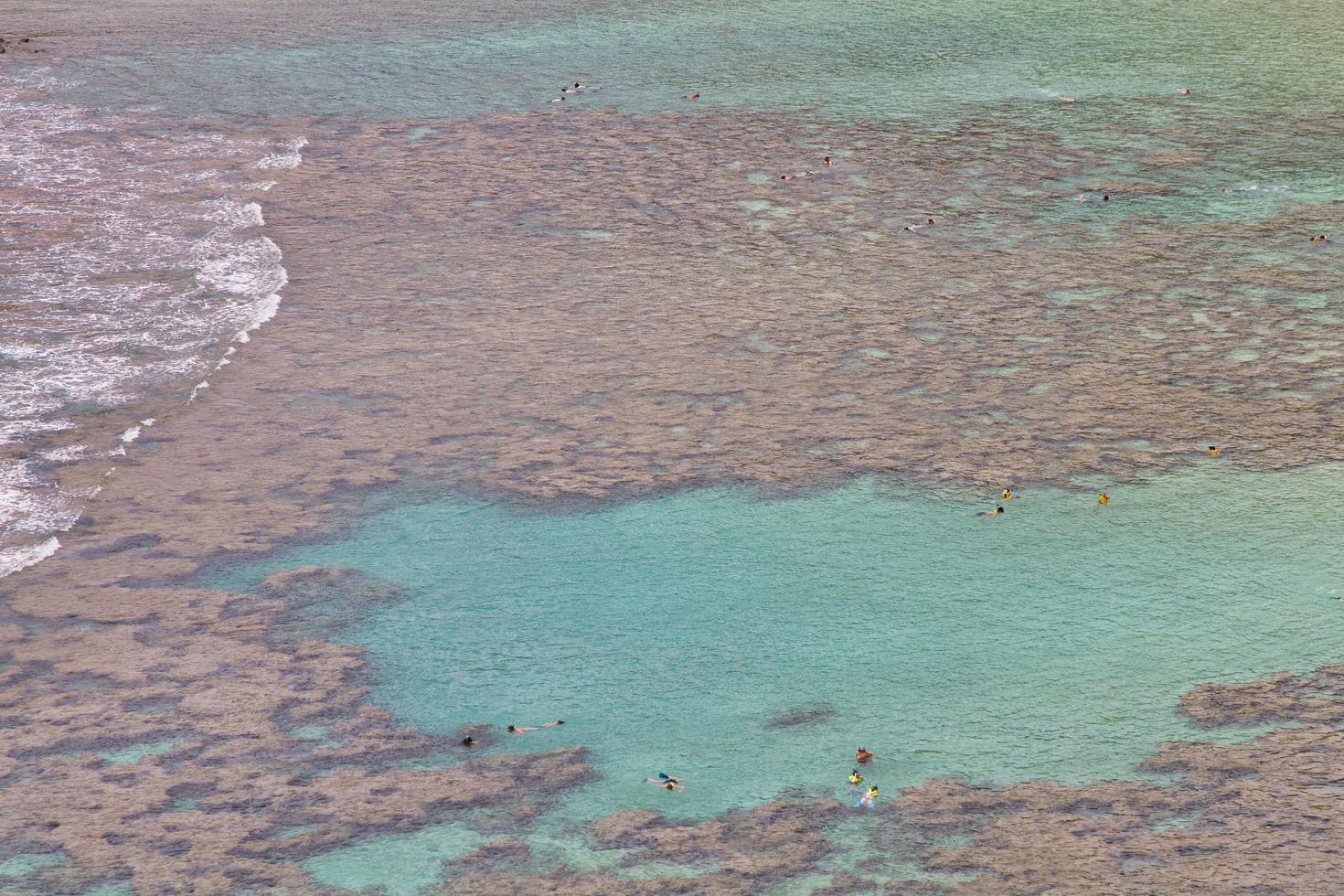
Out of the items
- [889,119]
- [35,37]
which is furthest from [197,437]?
[35,37]

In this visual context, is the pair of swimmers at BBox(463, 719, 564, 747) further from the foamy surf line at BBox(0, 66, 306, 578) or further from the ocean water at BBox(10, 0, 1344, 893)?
the foamy surf line at BBox(0, 66, 306, 578)

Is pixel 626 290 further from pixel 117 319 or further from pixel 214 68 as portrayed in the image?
pixel 214 68

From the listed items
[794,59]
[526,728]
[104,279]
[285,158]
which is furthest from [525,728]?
[794,59]

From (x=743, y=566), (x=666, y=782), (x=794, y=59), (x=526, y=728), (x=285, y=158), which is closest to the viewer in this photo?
(x=666, y=782)

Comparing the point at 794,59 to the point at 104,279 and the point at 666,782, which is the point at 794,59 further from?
the point at 666,782

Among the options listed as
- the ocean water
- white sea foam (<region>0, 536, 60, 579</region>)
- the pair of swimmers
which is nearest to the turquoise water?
the ocean water
